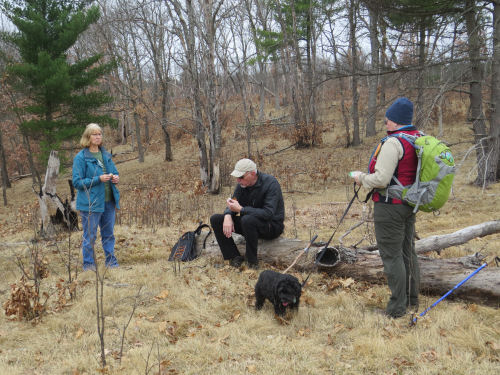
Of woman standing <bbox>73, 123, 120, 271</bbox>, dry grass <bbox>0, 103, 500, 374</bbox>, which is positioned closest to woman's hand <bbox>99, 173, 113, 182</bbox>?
woman standing <bbox>73, 123, 120, 271</bbox>

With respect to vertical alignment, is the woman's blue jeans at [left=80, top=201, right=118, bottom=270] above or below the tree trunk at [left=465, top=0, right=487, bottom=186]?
below

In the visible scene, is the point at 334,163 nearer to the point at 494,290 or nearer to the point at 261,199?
the point at 261,199

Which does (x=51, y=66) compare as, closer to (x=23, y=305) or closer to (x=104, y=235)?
(x=104, y=235)

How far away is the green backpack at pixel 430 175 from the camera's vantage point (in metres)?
2.94

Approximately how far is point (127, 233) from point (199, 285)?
10.5 ft

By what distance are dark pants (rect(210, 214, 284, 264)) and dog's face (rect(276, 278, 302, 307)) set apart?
1.30 meters

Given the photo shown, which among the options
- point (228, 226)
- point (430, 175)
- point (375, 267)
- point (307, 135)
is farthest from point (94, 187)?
point (307, 135)

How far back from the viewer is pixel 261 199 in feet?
15.7

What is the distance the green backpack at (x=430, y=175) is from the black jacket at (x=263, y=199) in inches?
74.1

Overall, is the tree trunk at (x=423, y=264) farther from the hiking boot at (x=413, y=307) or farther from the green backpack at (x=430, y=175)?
the green backpack at (x=430, y=175)

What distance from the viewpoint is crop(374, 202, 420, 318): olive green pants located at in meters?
3.19

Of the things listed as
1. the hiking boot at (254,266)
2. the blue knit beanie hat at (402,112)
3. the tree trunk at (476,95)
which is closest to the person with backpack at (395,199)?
the blue knit beanie hat at (402,112)

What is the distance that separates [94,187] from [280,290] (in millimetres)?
2957

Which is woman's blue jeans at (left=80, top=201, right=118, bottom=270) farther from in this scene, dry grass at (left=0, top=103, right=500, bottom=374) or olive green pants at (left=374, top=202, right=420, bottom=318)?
olive green pants at (left=374, top=202, right=420, bottom=318)
